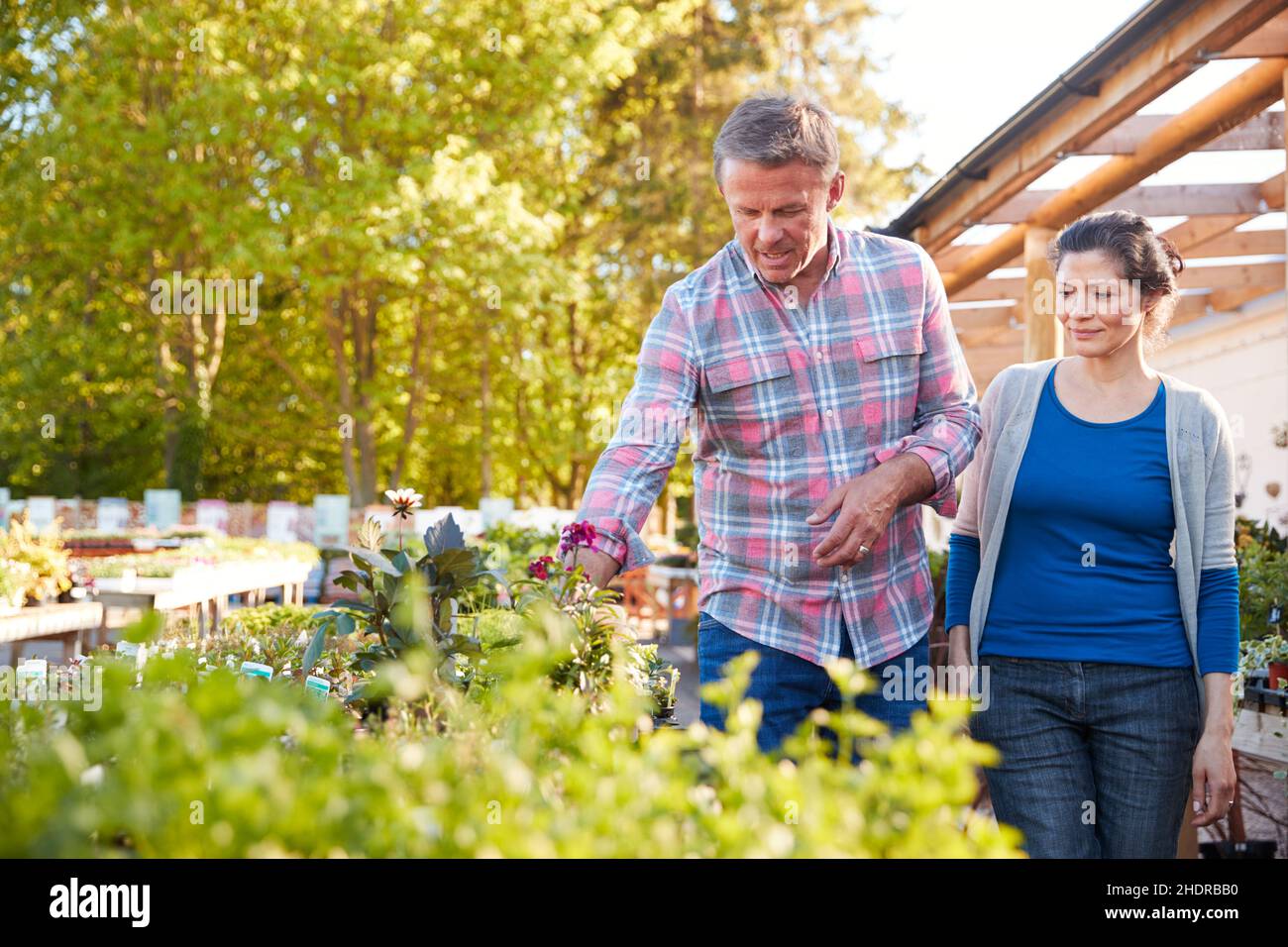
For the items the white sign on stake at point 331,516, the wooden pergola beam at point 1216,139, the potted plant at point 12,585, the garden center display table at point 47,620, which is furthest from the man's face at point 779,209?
the white sign on stake at point 331,516

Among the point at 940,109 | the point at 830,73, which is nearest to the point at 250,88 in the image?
the point at 830,73

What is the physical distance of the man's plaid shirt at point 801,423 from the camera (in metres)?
2.07

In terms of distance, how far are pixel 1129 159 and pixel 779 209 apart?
14.2 feet

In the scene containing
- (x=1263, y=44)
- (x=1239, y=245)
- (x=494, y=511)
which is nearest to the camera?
(x=1263, y=44)

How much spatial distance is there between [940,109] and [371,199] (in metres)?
10.2

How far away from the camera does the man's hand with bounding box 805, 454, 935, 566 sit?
73.6 inches

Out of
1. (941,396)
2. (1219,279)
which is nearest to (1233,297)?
(1219,279)

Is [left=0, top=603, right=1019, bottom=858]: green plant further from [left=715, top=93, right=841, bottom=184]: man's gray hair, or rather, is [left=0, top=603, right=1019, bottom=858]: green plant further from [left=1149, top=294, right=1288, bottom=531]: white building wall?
[left=1149, top=294, right=1288, bottom=531]: white building wall

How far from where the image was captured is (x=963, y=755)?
971 millimetres

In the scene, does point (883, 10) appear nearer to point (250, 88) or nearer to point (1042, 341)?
point (250, 88)

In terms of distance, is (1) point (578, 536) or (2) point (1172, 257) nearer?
(1) point (578, 536)

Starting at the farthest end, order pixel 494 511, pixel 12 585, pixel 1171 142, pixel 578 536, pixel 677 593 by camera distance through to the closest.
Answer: pixel 494 511 → pixel 677 593 → pixel 12 585 → pixel 1171 142 → pixel 578 536

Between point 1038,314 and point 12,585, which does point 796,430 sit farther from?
point 12,585

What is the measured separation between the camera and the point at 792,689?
2.07m
